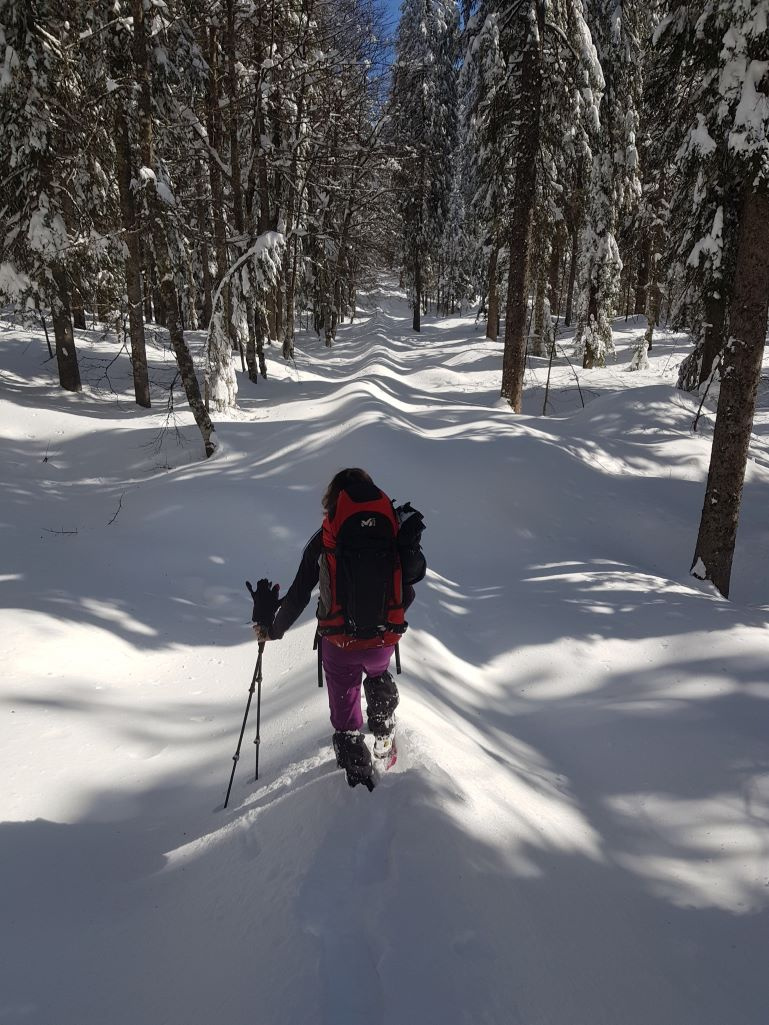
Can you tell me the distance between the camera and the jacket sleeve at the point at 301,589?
140 inches

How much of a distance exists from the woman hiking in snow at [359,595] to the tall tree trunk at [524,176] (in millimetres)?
12289

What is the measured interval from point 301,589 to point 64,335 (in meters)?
16.0

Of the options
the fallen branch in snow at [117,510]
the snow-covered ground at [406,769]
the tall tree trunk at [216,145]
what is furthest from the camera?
the tall tree trunk at [216,145]

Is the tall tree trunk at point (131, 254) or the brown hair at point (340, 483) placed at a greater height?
Answer: the tall tree trunk at point (131, 254)

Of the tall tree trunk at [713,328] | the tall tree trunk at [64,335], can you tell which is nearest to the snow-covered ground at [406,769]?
the tall tree trunk at [713,328]

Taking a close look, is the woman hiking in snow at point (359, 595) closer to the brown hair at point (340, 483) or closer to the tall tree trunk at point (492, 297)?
the brown hair at point (340, 483)

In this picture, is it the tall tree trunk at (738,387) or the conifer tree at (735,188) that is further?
the tall tree trunk at (738,387)

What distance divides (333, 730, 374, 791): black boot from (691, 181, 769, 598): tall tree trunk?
626 centimetres

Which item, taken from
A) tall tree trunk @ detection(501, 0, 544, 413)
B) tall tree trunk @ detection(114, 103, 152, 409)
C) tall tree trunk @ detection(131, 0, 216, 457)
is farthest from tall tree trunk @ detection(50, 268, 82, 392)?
tall tree trunk @ detection(501, 0, 544, 413)

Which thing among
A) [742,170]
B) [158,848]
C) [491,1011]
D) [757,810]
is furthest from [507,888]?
[742,170]

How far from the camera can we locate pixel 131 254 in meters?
14.9

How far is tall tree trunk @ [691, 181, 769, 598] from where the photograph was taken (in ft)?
22.8

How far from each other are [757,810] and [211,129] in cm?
Result: 1758

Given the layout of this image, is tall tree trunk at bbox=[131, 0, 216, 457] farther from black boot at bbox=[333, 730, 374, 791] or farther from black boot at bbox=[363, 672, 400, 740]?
black boot at bbox=[333, 730, 374, 791]
